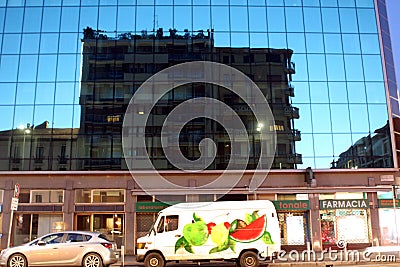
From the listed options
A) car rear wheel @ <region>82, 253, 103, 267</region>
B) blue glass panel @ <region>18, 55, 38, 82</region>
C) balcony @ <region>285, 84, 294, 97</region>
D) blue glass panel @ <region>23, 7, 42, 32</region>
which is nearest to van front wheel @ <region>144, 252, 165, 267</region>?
car rear wheel @ <region>82, 253, 103, 267</region>

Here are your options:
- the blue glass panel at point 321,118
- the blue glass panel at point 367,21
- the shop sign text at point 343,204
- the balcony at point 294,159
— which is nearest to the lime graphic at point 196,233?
the balcony at point 294,159

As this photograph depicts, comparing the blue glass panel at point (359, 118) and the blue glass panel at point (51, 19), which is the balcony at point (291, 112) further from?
the blue glass panel at point (51, 19)

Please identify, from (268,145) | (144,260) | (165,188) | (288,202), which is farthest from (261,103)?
(144,260)

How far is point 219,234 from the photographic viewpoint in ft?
58.4

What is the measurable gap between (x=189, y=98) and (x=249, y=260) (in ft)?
46.6

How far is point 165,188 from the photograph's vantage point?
26859mm

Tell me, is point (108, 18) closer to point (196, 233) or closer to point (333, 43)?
point (333, 43)

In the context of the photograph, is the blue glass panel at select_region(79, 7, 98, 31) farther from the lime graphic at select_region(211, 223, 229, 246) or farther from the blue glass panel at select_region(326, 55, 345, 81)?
the lime graphic at select_region(211, 223, 229, 246)

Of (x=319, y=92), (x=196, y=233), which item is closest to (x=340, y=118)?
(x=319, y=92)

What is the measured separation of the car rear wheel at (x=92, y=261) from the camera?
16734mm

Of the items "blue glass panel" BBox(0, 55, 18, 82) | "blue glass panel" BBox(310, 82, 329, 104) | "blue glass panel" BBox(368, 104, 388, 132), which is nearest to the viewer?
"blue glass panel" BBox(368, 104, 388, 132)

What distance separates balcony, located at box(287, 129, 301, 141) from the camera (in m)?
28.3

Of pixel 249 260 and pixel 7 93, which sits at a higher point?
pixel 7 93

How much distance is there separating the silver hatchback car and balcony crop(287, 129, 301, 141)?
1549 centimetres
